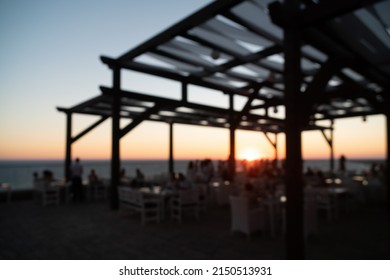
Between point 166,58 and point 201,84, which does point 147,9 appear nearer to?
point 166,58

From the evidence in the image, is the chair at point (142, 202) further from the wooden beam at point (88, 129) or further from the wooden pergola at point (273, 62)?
the wooden beam at point (88, 129)

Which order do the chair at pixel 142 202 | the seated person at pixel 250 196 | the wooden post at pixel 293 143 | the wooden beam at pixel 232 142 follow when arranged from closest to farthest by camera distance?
the wooden post at pixel 293 143
the seated person at pixel 250 196
the chair at pixel 142 202
the wooden beam at pixel 232 142

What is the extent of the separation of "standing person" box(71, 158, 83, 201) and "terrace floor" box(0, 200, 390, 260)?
74.7 inches

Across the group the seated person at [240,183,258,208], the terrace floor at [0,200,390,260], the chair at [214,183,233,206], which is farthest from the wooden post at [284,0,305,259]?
the chair at [214,183,233,206]

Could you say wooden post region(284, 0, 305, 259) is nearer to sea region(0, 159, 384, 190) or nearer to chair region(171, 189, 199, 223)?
chair region(171, 189, 199, 223)

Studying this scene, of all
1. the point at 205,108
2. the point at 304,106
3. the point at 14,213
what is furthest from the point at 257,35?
the point at 14,213

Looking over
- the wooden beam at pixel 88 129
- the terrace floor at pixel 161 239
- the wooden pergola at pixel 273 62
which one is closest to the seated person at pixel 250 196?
the terrace floor at pixel 161 239

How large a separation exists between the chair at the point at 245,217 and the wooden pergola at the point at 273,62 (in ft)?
5.25

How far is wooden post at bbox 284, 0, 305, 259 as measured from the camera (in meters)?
3.07

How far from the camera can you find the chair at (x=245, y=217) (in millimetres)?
4734

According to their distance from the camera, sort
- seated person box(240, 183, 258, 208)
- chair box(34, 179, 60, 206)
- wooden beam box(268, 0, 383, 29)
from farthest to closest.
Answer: chair box(34, 179, 60, 206) < seated person box(240, 183, 258, 208) < wooden beam box(268, 0, 383, 29)

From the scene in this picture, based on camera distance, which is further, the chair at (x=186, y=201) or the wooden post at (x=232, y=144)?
the wooden post at (x=232, y=144)

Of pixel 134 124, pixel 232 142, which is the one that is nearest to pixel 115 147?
pixel 134 124

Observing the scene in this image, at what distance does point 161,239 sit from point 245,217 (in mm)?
1475
